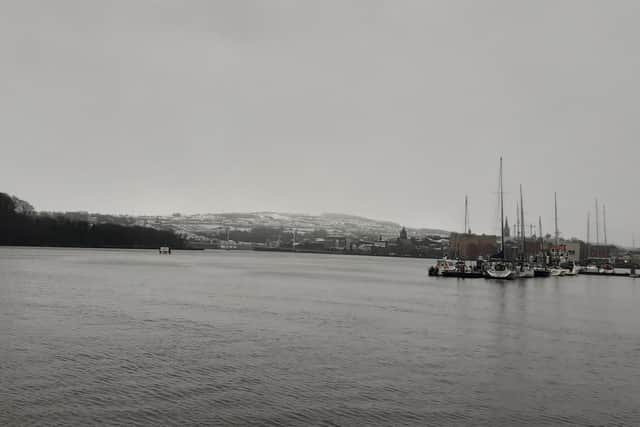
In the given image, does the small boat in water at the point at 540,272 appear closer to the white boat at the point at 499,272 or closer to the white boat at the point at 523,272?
the white boat at the point at 523,272

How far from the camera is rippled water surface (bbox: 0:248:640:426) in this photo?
1412 centimetres

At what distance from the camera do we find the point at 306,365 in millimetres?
18938

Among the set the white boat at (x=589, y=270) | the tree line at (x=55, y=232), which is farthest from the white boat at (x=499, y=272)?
the tree line at (x=55, y=232)

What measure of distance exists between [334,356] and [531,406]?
7.22m

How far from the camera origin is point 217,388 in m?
15.9

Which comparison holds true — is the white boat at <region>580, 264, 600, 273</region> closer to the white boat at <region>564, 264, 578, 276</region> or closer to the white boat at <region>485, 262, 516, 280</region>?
the white boat at <region>564, 264, 578, 276</region>

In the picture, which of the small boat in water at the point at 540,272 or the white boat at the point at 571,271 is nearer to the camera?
the small boat in water at the point at 540,272

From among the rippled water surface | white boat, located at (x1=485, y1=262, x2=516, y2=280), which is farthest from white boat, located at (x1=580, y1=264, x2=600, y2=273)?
the rippled water surface

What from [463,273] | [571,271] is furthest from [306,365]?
[571,271]

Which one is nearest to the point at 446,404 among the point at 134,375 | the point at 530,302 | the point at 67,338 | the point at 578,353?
the point at 134,375

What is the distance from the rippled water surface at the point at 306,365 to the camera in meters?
14.1

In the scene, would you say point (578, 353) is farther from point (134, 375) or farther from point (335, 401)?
point (134, 375)

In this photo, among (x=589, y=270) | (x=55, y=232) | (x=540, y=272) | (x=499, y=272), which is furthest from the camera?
(x=55, y=232)

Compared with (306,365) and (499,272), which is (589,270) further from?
(306,365)
